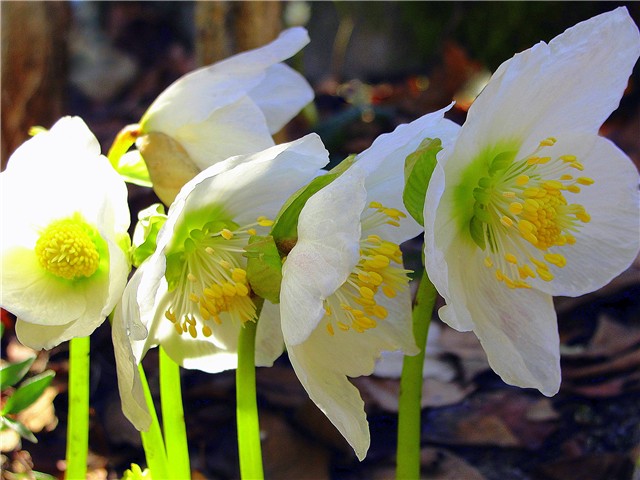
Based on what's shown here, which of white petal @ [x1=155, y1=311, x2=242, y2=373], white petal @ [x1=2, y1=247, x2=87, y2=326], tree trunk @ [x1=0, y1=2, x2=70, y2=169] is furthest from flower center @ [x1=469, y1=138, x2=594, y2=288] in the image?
tree trunk @ [x1=0, y1=2, x2=70, y2=169]

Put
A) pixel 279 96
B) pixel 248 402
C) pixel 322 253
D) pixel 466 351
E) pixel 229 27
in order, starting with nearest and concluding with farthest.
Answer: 1. pixel 322 253
2. pixel 248 402
3. pixel 279 96
4. pixel 466 351
5. pixel 229 27

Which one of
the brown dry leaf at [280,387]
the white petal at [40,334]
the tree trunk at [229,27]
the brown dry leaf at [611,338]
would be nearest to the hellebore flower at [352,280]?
the white petal at [40,334]

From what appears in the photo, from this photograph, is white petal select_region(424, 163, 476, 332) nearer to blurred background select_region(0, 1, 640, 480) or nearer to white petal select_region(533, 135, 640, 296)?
white petal select_region(533, 135, 640, 296)

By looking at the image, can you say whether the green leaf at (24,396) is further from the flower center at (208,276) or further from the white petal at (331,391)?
the white petal at (331,391)

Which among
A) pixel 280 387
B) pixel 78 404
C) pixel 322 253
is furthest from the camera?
pixel 280 387

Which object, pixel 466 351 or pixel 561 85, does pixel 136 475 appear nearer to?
pixel 561 85

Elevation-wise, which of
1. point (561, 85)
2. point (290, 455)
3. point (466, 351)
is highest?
point (561, 85)

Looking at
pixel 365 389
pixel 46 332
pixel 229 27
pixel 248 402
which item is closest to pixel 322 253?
pixel 248 402

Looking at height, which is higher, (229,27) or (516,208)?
(516,208)

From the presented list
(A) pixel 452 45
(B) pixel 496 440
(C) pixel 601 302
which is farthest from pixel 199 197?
(A) pixel 452 45
